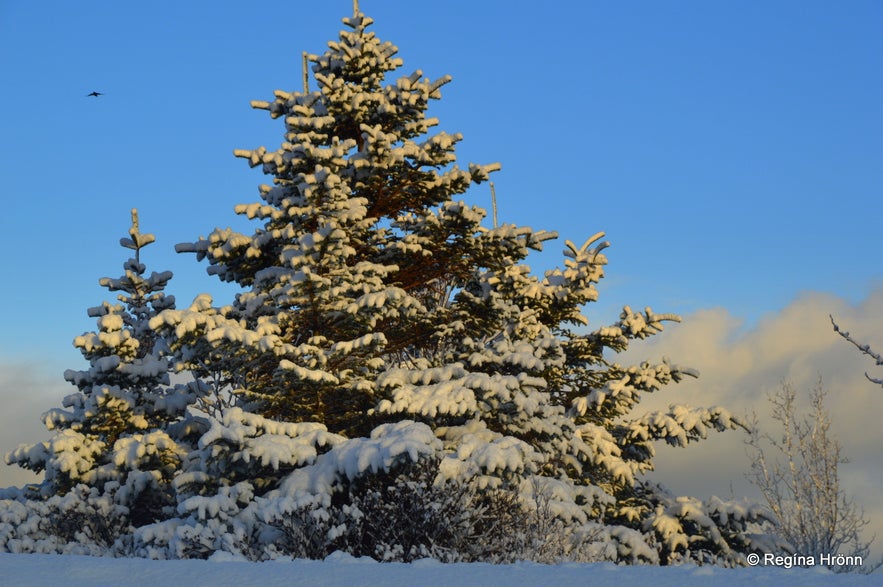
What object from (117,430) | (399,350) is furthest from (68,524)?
(399,350)

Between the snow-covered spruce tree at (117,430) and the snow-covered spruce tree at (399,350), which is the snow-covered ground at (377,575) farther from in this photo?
the snow-covered spruce tree at (117,430)

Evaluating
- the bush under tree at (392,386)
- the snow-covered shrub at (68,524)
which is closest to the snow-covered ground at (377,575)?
the bush under tree at (392,386)

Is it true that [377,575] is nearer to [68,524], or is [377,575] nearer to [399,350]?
[68,524]

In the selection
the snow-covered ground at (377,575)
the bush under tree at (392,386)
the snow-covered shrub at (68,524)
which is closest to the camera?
the snow-covered ground at (377,575)

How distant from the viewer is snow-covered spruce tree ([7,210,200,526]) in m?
15.4

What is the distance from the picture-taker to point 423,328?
722 inches

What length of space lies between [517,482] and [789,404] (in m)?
9.70

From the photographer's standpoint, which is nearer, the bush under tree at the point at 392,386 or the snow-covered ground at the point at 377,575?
the snow-covered ground at the point at 377,575

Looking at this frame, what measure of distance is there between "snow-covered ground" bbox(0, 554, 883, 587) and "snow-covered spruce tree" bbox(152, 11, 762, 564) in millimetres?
4383

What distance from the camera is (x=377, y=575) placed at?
6.11 metres

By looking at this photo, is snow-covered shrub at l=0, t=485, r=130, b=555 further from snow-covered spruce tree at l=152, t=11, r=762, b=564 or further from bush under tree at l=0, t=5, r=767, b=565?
snow-covered spruce tree at l=152, t=11, r=762, b=564

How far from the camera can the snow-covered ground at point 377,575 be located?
5788mm

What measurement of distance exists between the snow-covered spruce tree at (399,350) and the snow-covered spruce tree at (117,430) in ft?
3.69

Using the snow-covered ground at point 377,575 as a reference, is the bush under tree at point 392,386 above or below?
above
